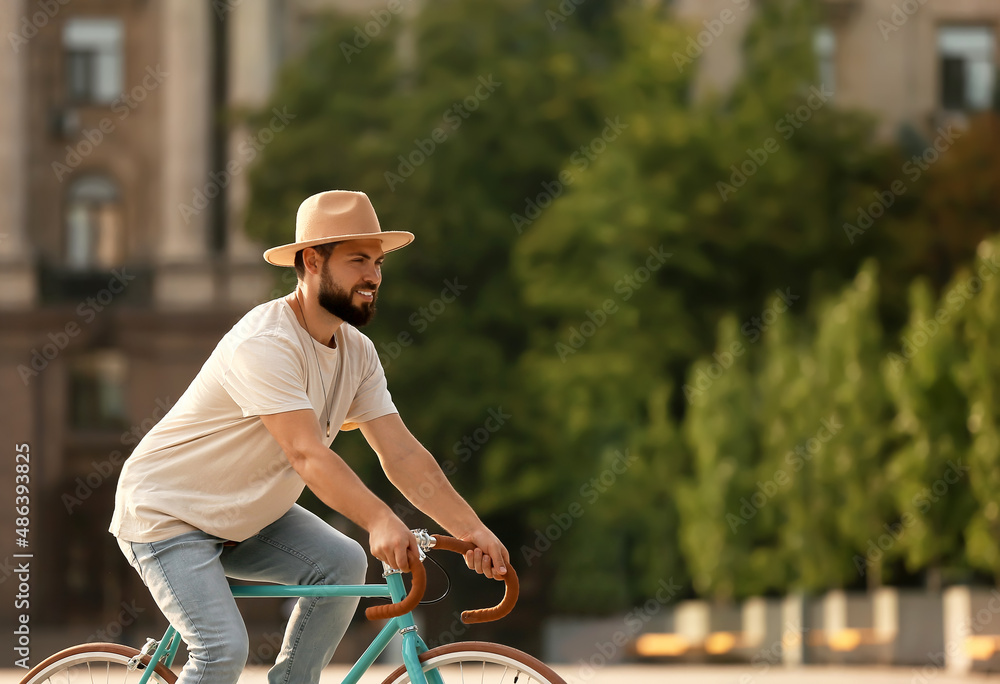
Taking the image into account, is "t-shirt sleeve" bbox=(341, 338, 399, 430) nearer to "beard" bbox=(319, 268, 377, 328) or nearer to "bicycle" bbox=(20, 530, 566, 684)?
"beard" bbox=(319, 268, 377, 328)

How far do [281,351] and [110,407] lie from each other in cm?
3291

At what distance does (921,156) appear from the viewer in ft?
106

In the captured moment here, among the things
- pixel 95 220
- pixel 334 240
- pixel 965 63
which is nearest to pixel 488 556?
pixel 334 240

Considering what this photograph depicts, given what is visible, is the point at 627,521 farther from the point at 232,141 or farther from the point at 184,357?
the point at 232,141

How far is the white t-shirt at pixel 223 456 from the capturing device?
424 cm

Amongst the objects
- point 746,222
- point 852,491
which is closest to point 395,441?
point 852,491

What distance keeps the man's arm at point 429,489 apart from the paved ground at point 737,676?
9.68 metres

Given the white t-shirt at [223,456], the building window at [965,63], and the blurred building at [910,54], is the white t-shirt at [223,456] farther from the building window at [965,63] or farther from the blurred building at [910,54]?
the building window at [965,63]

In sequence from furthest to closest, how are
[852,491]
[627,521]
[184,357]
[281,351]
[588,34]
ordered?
[184,357], [588,34], [627,521], [852,491], [281,351]

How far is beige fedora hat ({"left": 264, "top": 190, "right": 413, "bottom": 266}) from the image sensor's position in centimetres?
427

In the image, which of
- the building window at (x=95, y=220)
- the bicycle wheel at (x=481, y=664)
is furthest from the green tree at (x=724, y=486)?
the building window at (x=95, y=220)

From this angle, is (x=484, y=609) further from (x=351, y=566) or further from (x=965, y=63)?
(x=965, y=63)

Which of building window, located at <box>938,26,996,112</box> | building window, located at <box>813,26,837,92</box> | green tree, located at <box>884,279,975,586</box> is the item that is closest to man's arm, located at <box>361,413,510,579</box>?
green tree, located at <box>884,279,975,586</box>

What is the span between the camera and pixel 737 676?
16.4m
